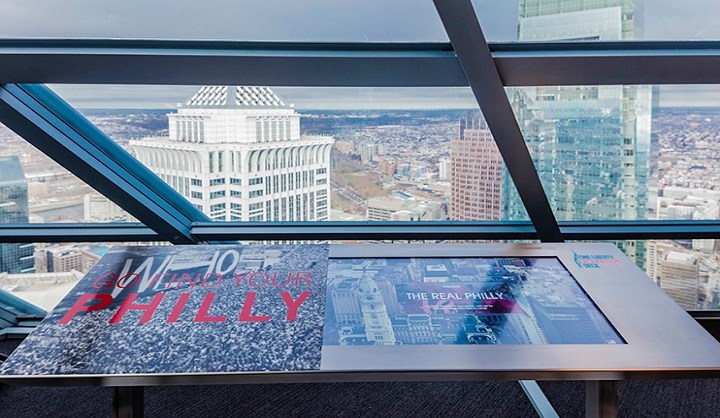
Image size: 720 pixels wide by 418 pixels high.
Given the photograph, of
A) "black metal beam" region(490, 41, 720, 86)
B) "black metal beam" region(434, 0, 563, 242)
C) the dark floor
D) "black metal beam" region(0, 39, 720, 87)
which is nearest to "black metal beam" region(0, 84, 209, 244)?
"black metal beam" region(0, 39, 720, 87)

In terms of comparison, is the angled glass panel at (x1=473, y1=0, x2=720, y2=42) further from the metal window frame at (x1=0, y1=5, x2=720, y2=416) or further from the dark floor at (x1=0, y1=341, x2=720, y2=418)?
the dark floor at (x1=0, y1=341, x2=720, y2=418)

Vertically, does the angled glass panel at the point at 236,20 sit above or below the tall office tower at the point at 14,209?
above

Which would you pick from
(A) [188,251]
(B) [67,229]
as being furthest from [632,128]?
(B) [67,229]

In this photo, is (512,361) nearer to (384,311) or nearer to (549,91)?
(384,311)

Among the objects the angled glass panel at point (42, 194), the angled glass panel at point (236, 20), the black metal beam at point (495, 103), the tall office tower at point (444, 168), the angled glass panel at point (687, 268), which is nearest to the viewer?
the black metal beam at point (495, 103)

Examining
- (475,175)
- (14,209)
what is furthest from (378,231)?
(14,209)

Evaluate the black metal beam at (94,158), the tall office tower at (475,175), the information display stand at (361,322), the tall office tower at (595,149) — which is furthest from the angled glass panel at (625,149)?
the black metal beam at (94,158)

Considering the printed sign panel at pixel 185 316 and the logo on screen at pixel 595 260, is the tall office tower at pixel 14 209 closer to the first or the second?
the printed sign panel at pixel 185 316
